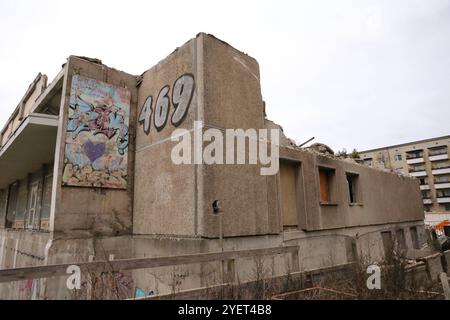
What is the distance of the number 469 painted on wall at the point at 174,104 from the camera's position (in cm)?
764

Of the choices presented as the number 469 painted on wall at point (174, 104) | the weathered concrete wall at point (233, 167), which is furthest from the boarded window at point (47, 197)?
the weathered concrete wall at point (233, 167)

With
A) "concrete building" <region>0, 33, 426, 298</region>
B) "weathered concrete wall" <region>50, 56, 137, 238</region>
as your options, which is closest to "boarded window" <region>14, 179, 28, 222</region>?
"concrete building" <region>0, 33, 426, 298</region>

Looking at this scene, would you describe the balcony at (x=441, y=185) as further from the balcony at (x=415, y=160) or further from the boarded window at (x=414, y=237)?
the boarded window at (x=414, y=237)

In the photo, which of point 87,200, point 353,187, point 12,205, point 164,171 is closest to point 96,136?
point 87,200

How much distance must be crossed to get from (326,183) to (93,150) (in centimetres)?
843

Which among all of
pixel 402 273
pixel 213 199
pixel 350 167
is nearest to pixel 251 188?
pixel 213 199

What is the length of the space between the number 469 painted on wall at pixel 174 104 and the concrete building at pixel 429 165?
158ft

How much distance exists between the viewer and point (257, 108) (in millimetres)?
8555

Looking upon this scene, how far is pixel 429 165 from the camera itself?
174 ft

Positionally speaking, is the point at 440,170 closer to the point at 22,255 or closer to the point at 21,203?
the point at 21,203

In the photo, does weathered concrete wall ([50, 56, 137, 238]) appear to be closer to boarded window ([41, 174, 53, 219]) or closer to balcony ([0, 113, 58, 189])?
balcony ([0, 113, 58, 189])

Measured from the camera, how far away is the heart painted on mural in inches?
327

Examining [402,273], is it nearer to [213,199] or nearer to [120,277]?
[213,199]
